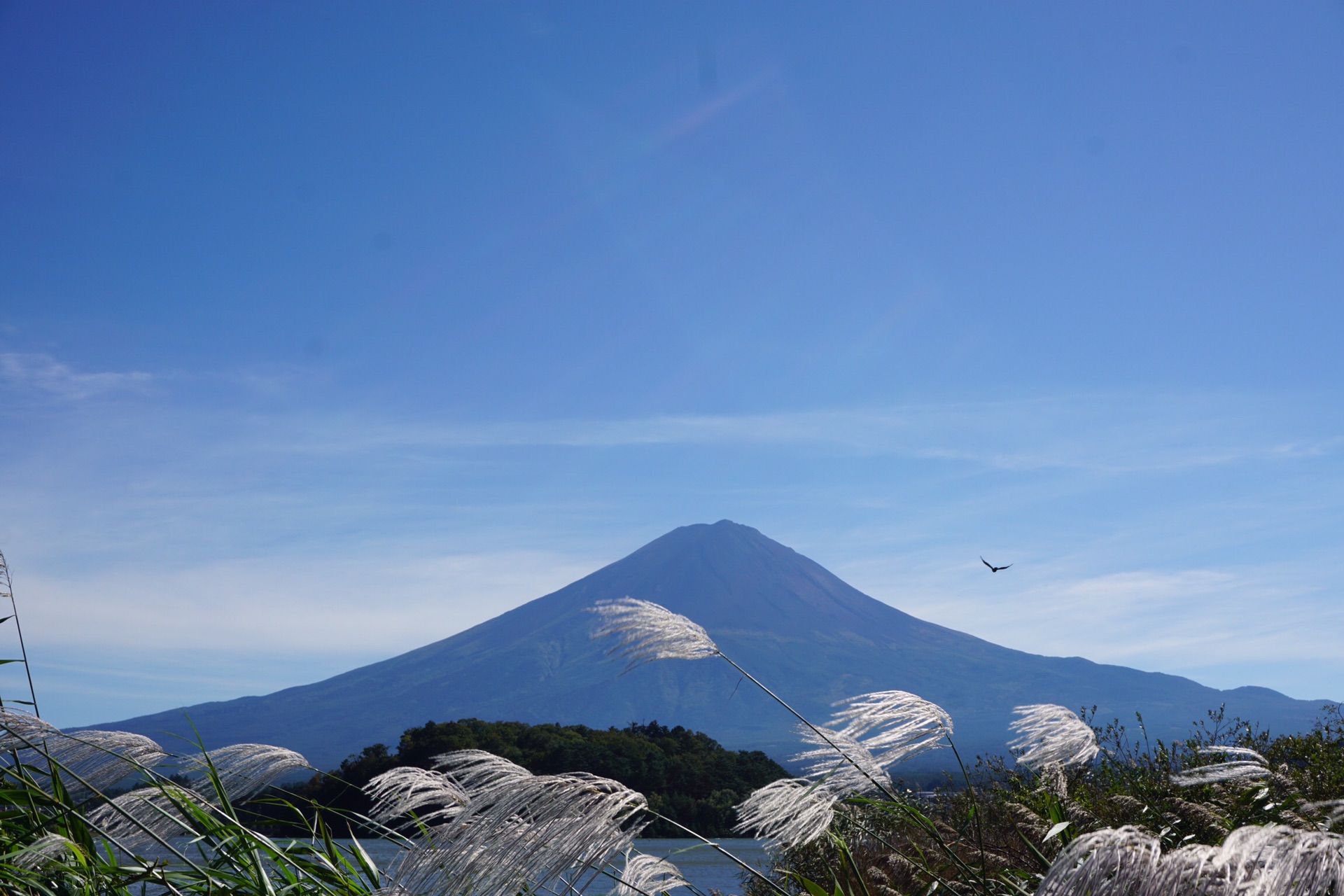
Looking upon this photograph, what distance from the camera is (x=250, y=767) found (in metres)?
2.98

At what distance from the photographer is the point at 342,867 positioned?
2895 mm

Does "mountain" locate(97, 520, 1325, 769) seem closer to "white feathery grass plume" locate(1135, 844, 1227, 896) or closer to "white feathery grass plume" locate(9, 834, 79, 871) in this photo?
"white feathery grass plume" locate(9, 834, 79, 871)

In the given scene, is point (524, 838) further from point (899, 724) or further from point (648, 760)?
point (648, 760)

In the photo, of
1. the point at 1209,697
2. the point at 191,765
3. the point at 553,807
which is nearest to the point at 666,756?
the point at 191,765

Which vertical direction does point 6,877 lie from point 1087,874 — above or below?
below

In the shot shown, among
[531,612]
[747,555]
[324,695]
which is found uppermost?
[747,555]

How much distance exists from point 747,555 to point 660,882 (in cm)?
16236

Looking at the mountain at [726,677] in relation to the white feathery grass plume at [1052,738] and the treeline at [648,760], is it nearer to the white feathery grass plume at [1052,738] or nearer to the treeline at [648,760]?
the treeline at [648,760]

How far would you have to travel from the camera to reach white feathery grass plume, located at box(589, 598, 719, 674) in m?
2.54

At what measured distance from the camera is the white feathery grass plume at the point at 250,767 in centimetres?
295

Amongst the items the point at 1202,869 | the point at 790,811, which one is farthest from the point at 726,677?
the point at 1202,869

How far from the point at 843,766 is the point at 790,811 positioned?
0.24 meters

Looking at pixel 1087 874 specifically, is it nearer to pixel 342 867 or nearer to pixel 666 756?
pixel 342 867

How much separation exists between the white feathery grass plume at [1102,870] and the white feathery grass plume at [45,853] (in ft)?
8.00
